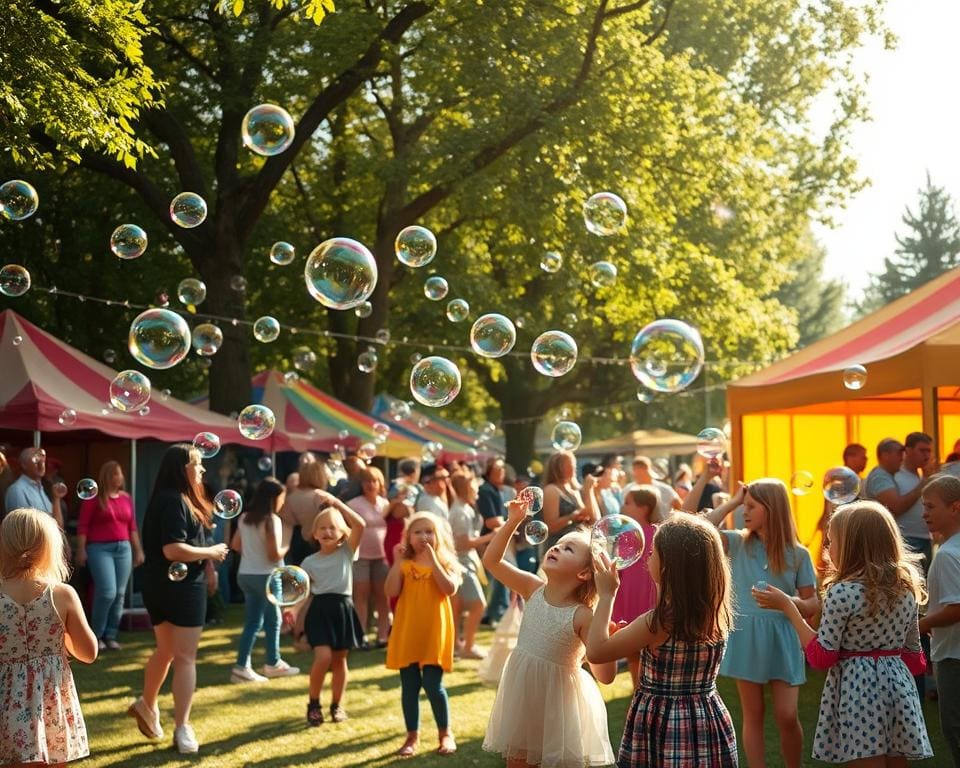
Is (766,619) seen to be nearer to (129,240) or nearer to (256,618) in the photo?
(256,618)

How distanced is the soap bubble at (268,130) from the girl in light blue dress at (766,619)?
508cm

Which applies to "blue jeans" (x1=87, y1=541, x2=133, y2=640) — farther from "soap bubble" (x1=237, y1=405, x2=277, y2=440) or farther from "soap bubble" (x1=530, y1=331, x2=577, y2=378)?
"soap bubble" (x1=530, y1=331, x2=577, y2=378)

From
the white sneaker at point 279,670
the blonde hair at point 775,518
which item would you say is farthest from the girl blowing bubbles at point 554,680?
the white sneaker at point 279,670

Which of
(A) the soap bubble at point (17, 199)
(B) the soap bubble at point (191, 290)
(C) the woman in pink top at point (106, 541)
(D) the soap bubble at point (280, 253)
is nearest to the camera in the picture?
(A) the soap bubble at point (17, 199)

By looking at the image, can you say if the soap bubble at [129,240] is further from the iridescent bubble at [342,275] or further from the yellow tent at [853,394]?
Answer: the yellow tent at [853,394]

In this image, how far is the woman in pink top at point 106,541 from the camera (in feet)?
40.6

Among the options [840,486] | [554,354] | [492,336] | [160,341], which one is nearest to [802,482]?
[840,486]

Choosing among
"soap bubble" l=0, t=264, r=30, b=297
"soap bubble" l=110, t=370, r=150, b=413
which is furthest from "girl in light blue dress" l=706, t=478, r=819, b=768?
"soap bubble" l=0, t=264, r=30, b=297

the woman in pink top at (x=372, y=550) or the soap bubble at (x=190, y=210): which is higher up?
the soap bubble at (x=190, y=210)

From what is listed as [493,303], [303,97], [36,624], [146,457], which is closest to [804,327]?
[493,303]

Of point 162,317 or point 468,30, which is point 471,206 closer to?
point 468,30

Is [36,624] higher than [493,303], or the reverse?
[493,303]

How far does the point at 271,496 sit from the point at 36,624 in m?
5.40

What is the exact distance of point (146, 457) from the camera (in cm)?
1781
